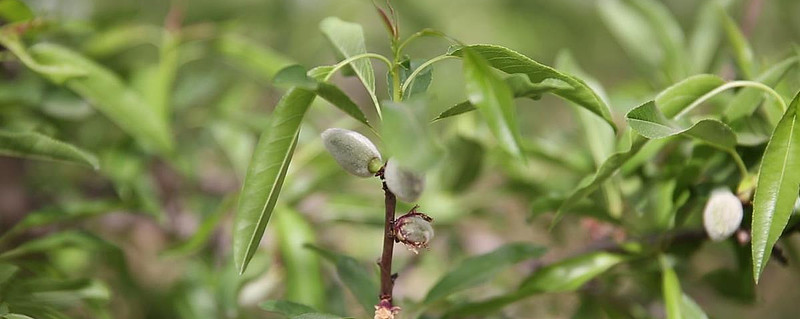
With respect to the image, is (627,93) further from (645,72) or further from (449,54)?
(449,54)

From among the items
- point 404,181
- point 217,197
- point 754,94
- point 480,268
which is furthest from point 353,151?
point 217,197

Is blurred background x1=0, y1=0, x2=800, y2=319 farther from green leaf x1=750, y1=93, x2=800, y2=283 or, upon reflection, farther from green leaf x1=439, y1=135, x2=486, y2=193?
green leaf x1=750, y1=93, x2=800, y2=283

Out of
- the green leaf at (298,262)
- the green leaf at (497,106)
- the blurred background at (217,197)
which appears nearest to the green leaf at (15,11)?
the blurred background at (217,197)

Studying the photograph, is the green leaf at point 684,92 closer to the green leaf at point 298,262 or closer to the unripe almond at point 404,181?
the unripe almond at point 404,181

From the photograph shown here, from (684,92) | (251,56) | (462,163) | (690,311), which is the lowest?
(690,311)

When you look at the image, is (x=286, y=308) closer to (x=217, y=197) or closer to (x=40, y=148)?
(x=40, y=148)

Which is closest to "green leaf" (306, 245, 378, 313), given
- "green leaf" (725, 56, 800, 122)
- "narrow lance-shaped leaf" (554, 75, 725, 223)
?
"narrow lance-shaped leaf" (554, 75, 725, 223)
